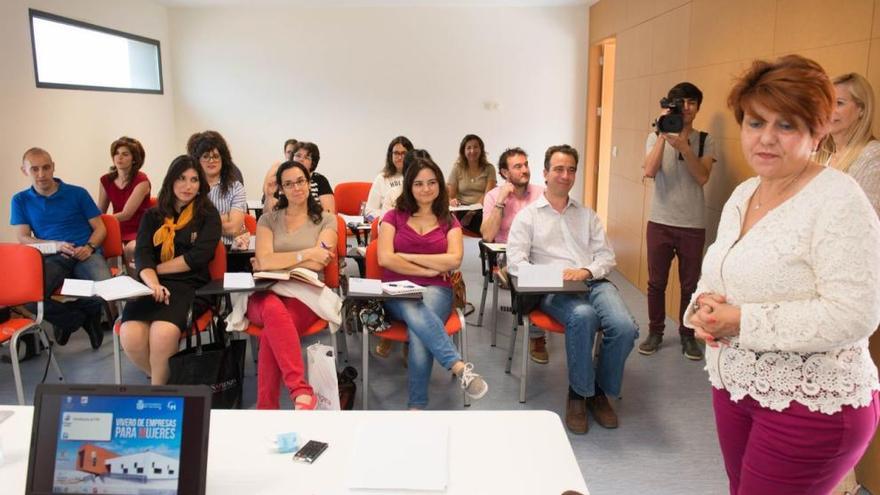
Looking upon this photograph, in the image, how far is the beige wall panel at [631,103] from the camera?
501 centimetres

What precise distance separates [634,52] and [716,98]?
1.68 meters

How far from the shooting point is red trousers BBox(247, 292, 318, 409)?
2.78 metres

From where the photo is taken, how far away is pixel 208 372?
2785 mm

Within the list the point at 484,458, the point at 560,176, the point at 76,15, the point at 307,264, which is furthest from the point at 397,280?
the point at 76,15

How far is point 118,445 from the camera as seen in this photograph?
1137 mm

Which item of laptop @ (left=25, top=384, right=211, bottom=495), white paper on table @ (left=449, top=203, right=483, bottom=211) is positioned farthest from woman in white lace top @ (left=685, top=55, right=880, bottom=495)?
white paper on table @ (left=449, top=203, right=483, bottom=211)

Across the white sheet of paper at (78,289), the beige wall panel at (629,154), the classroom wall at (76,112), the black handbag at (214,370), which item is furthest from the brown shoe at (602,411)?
the classroom wall at (76,112)

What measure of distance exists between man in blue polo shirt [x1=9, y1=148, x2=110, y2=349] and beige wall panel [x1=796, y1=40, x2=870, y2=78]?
4162 mm

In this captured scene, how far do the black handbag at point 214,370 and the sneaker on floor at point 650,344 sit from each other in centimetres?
244

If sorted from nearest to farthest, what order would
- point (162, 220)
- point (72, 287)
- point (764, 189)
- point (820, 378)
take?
1. point (820, 378)
2. point (764, 189)
3. point (72, 287)
4. point (162, 220)

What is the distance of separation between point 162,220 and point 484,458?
2.42 m

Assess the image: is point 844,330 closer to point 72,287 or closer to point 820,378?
point 820,378

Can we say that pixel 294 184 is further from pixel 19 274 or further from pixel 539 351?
pixel 539 351

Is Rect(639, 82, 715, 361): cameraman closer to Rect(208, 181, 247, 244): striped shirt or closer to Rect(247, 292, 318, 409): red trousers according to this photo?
Rect(247, 292, 318, 409): red trousers
